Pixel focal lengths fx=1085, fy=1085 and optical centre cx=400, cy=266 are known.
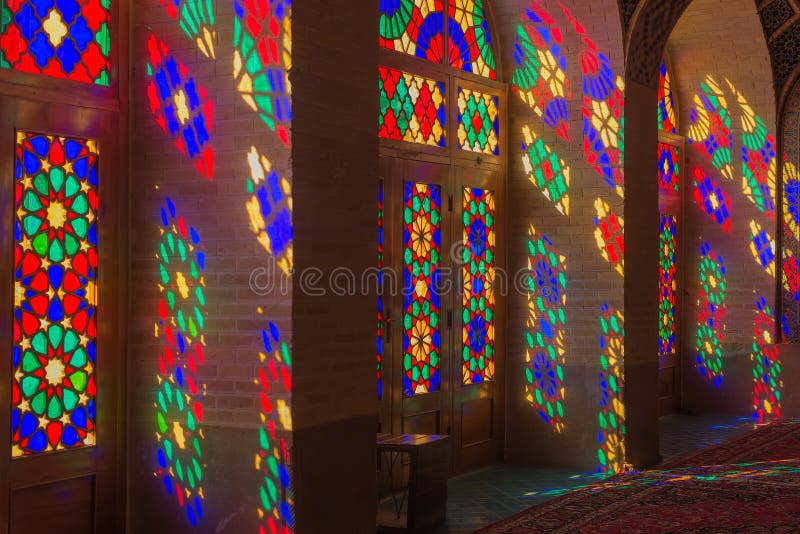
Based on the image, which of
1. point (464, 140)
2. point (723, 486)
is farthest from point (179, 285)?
point (723, 486)

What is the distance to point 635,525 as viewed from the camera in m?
5.60

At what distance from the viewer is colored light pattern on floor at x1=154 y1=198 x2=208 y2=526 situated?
485 centimetres

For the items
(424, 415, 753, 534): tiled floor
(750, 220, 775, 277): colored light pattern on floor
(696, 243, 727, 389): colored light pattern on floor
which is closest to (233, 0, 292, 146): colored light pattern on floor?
(424, 415, 753, 534): tiled floor

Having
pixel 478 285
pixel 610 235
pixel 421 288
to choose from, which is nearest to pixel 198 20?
pixel 421 288

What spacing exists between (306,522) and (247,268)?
3.70 feet

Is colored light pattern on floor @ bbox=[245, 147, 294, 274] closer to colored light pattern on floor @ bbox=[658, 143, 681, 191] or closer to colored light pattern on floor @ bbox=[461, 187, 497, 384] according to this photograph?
colored light pattern on floor @ bbox=[461, 187, 497, 384]

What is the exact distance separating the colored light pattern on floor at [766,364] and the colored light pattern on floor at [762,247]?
332 millimetres

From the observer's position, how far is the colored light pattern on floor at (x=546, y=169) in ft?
25.5

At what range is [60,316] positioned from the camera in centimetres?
467

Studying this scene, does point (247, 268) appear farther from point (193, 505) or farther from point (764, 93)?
point (764, 93)

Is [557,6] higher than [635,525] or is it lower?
higher

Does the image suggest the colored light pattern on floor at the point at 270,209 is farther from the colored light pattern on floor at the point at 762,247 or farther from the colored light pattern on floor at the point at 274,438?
the colored light pattern on floor at the point at 762,247

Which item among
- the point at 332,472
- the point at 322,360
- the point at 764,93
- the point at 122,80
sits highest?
the point at 764,93

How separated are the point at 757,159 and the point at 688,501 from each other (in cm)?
537
